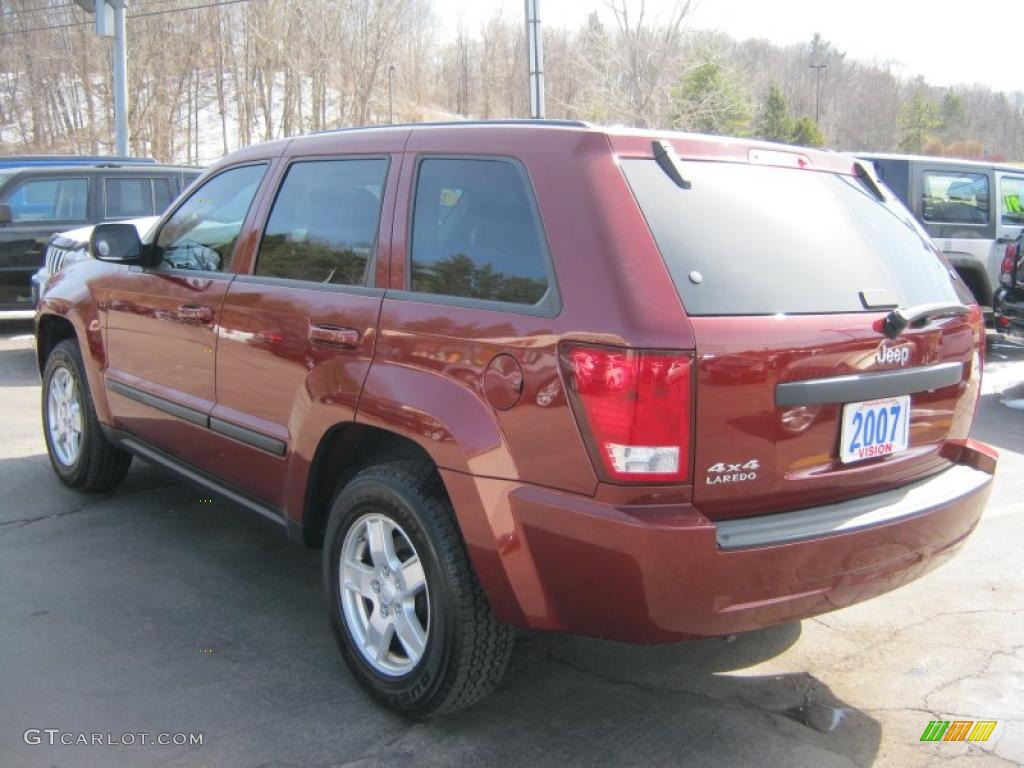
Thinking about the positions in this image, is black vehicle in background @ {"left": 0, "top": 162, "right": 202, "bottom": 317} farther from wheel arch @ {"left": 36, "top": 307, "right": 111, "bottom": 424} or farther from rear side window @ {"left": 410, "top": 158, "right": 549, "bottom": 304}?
rear side window @ {"left": 410, "top": 158, "right": 549, "bottom": 304}

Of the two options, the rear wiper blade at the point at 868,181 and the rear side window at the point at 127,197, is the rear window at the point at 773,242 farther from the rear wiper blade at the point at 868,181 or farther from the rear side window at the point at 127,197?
the rear side window at the point at 127,197

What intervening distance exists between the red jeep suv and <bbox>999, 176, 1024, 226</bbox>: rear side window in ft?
28.0

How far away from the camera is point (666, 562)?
2381 millimetres

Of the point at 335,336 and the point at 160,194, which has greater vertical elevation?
the point at 160,194

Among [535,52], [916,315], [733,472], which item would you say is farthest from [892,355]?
[535,52]

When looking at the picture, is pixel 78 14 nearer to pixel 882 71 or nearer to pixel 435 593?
pixel 435 593

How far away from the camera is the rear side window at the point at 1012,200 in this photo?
10712 millimetres

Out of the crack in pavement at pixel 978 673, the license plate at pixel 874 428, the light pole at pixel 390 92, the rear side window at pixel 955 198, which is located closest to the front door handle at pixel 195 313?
the license plate at pixel 874 428

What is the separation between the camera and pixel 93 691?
3.14 m

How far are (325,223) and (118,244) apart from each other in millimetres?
1432

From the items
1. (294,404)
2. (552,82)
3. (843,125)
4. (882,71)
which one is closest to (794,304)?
(294,404)

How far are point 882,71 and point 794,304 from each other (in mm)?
78993

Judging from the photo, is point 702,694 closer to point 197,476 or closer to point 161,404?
point 197,476

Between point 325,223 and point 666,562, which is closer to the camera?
Result: point 666,562
